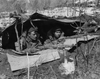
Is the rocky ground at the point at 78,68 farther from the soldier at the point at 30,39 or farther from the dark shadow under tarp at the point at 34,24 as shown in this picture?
the soldier at the point at 30,39

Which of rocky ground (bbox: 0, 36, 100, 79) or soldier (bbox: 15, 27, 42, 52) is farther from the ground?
soldier (bbox: 15, 27, 42, 52)

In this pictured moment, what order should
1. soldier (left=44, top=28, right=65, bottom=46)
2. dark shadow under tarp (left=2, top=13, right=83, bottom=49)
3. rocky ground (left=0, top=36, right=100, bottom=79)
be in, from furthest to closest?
soldier (left=44, top=28, right=65, bottom=46)
dark shadow under tarp (left=2, top=13, right=83, bottom=49)
rocky ground (left=0, top=36, right=100, bottom=79)

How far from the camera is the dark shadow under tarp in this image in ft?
13.8

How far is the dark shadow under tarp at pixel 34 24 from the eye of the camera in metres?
4.21

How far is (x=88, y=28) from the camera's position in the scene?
4.13 meters

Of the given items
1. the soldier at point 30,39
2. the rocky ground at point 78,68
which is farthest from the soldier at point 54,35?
the rocky ground at point 78,68

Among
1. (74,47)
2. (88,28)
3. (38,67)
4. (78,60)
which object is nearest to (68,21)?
(88,28)

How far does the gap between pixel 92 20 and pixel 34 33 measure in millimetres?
1827

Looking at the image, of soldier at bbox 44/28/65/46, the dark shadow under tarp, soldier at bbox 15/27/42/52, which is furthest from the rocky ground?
soldier at bbox 44/28/65/46

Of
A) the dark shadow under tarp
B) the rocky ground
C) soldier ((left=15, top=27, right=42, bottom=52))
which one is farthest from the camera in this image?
soldier ((left=15, top=27, right=42, bottom=52))

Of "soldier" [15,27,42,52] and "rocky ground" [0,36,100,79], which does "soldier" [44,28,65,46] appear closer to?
"soldier" [15,27,42,52]

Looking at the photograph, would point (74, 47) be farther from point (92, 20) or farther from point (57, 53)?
point (92, 20)

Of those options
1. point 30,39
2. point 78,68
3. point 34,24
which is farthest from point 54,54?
point 34,24

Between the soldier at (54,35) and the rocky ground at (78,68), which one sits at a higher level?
the soldier at (54,35)
